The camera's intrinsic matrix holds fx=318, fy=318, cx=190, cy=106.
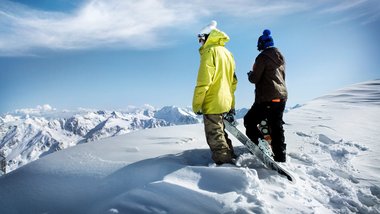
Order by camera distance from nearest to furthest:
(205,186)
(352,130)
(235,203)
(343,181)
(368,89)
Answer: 1. (235,203)
2. (205,186)
3. (343,181)
4. (352,130)
5. (368,89)

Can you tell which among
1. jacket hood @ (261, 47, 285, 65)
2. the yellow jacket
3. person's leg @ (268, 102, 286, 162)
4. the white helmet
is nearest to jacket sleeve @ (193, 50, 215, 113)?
the yellow jacket

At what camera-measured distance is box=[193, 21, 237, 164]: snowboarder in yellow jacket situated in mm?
5184

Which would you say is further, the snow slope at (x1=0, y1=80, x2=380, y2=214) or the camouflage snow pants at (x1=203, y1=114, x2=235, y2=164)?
the camouflage snow pants at (x1=203, y1=114, x2=235, y2=164)

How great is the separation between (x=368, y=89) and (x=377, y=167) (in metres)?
13.2

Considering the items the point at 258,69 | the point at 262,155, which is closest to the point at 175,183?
the point at 262,155

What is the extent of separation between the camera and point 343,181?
16.9 ft

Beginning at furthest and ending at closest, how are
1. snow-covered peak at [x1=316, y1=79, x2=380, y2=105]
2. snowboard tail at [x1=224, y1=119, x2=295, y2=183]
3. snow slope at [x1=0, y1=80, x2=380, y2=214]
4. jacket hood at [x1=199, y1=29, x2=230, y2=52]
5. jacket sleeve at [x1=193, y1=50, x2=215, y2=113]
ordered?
snow-covered peak at [x1=316, y1=79, x2=380, y2=105] < jacket hood at [x1=199, y1=29, x2=230, y2=52] < jacket sleeve at [x1=193, y1=50, x2=215, y2=113] < snowboard tail at [x1=224, y1=119, x2=295, y2=183] < snow slope at [x1=0, y1=80, x2=380, y2=214]

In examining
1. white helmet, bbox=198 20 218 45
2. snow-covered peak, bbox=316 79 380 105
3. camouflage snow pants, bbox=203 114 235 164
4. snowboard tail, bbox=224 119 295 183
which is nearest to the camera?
snowboard tail, bbox=224 119 295 183

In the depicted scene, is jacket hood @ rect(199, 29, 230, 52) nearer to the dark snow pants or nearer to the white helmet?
the white helmet

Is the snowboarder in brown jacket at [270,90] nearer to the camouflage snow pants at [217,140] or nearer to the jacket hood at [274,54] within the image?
the jacket hood at [274,54]

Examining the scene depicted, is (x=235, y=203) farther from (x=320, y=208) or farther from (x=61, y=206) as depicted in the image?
(x=61, y=206)

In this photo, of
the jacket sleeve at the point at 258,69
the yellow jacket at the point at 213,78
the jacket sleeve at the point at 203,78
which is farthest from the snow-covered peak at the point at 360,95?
the jacket sleeve at the point at 203,78

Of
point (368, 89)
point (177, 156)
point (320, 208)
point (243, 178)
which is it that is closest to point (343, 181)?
point (320, 208)

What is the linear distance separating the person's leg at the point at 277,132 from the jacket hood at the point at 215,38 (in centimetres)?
147
